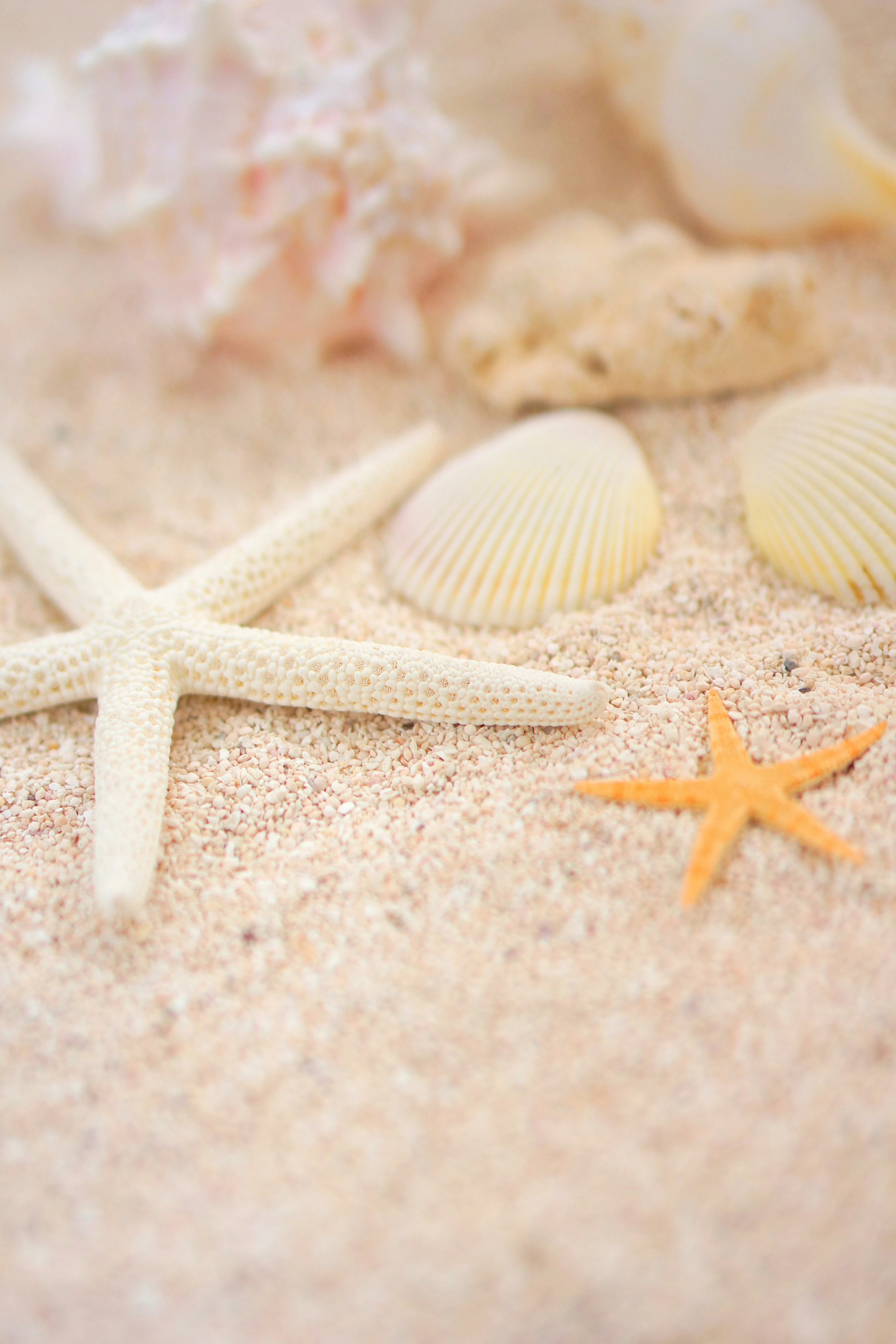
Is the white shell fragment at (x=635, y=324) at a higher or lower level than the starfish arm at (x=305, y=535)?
higher

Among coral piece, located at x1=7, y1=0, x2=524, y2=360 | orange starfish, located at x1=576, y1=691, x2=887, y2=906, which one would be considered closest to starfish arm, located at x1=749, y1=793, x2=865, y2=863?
orange starfish, located at x1=576, y1=691, x2=887, y2=906

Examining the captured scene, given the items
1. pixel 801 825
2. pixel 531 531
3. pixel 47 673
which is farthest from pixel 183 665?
pixel 801 825

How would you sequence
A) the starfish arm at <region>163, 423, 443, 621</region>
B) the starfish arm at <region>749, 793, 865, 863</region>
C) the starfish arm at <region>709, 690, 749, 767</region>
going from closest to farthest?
the starfish arm at <region>749, 793, 865, 863</region> → the starfish arm at <region>709, 690, 749, 767</region> → the starfish arm at <region>163, 423, 443, 621</region>

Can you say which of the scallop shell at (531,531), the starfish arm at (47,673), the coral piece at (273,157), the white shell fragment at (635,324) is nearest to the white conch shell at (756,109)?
the white shell fragment at (635,324)

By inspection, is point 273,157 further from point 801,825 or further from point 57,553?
point 801,825

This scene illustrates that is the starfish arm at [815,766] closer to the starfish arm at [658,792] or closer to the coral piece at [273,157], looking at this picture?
the starfish arm at [658,792]

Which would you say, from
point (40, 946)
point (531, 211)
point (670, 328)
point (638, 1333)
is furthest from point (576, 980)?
point (531, 211)

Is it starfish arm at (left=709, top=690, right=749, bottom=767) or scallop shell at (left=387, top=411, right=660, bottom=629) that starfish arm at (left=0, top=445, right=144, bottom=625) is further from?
starfish arm at (left=709, top=690, right=749, bottom=767)
